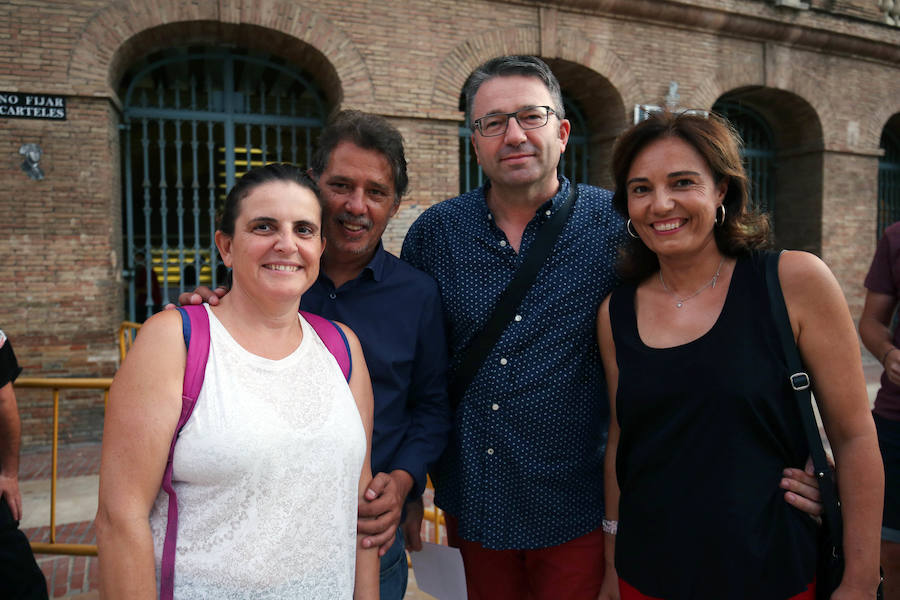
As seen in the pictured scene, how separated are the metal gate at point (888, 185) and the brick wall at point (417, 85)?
1.71 m

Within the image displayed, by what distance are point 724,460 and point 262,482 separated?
1188 mm

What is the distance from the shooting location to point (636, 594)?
1.77 meters

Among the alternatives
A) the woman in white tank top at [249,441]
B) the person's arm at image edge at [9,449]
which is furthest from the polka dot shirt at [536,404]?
the person's arm at image edge at [9,449]

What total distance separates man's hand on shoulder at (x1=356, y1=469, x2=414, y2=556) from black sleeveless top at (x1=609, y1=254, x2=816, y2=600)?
0.73 metres

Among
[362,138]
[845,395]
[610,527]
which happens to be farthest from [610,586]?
[362,138]

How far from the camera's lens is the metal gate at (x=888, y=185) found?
12547mm

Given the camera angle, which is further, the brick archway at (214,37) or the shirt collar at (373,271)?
the brick archway at (214,37)

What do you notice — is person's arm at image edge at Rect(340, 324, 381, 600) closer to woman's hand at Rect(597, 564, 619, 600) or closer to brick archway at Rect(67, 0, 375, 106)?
woman's hand at Rect(597, 564, 619, 600)

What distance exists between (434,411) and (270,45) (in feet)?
→ 24.0

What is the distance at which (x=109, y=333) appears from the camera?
697 cm

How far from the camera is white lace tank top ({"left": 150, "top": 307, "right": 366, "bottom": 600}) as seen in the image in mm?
1334

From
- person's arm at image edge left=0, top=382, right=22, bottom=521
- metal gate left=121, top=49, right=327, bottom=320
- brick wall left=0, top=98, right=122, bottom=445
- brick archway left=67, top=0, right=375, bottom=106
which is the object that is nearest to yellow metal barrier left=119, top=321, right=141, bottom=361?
brick wall left=0, top=98, right=122, bottom=445

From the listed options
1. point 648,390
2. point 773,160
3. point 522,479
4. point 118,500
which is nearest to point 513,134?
point 648,390

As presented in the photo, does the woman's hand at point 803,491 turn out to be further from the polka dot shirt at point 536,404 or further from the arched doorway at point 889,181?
the arched doorway at point 889,181
